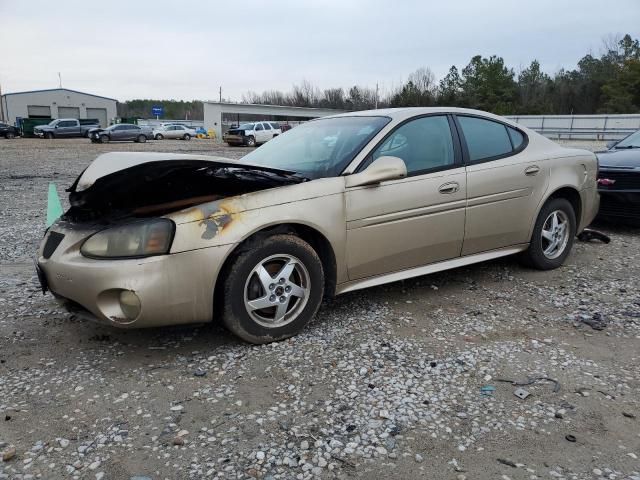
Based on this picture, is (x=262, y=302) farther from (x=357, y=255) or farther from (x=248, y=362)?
(x=357, y=255)

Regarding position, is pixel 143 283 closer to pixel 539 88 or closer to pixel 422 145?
pixel 422 145

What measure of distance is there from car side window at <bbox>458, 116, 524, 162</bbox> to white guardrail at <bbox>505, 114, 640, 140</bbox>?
36300mm

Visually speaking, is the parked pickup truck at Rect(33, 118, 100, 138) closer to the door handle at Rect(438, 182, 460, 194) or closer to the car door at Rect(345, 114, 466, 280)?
the car door at Rect(345, 114, 466, 280)

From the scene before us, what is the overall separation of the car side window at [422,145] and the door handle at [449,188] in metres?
0.16

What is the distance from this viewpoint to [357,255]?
3.66 m

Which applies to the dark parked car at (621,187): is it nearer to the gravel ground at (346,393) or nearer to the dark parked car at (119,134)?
the gravel ground at (346,393)

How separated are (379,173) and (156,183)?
147cm

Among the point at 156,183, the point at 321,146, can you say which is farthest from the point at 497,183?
the point at 156,183

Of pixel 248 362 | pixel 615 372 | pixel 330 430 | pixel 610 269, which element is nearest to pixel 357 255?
pixel 248 362

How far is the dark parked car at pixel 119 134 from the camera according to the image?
3556 cm

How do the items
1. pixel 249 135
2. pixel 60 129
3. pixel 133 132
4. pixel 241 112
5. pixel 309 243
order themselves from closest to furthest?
pixel 309 243 → pixel 249 135 → pixel 133 132 → pixel 60 129 → pixel 241 112

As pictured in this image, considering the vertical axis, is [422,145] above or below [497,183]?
above

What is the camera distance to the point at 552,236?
16.4 ft

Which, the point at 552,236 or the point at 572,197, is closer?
the point at 552,236
